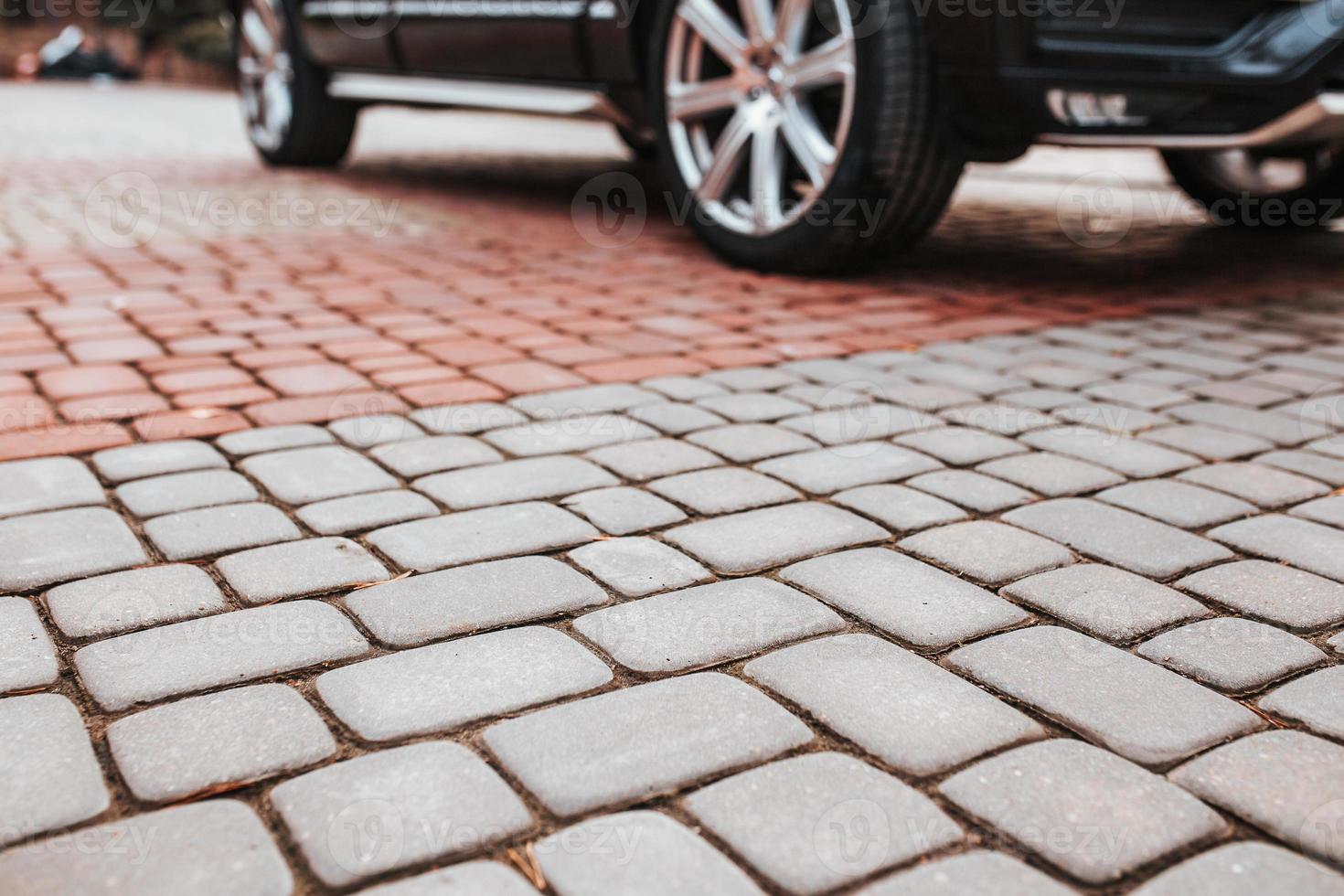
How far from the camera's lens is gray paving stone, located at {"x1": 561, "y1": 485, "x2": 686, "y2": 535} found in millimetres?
2115

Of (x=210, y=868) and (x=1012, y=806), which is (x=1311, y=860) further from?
(x=210, y=868)

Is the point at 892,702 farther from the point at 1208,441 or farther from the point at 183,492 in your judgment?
the point at 1208,441

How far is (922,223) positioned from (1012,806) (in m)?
2.83

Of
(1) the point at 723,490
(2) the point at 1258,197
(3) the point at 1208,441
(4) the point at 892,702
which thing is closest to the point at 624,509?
(1) the point at 723,490

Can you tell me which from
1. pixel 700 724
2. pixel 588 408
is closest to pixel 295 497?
pixel 588 408

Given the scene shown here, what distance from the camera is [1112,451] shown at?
8.41 feet

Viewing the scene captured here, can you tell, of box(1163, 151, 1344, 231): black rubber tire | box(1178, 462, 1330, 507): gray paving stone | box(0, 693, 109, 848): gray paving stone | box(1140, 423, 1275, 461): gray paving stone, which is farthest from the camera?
box(1163, 151, 1344, 231): black rubber tire

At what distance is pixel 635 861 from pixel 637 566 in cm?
73

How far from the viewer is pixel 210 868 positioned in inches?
48.5

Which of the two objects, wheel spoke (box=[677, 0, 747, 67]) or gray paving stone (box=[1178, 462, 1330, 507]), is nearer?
gray paving stone (box=[1178, 462, 1330, 507])

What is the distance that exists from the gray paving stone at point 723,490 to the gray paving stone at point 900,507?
0.10 m

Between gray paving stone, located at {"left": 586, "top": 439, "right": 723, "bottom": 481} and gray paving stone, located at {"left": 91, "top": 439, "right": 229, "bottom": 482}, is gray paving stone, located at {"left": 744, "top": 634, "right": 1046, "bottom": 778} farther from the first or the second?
gray paving stone, located at {"left": 91, "top": 439, "right": 229, "bottom": 482}

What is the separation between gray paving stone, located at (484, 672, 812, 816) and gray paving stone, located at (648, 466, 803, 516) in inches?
25.0

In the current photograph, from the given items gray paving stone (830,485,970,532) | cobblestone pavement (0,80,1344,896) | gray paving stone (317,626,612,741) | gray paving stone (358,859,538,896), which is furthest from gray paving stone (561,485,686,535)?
gray paving stone (358,859,538,896)
